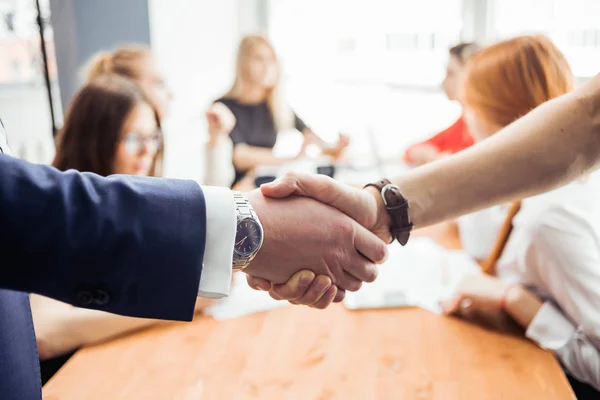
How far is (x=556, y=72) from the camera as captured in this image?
1.54 m

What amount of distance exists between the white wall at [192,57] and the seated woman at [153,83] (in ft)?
2.57

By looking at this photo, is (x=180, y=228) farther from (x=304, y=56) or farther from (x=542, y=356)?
(x=304, y=56)

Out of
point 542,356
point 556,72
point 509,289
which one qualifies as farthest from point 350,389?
point 556,72

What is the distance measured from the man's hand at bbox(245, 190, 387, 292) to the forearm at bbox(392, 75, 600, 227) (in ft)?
0.49

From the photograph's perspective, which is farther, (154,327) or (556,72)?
(556,72)

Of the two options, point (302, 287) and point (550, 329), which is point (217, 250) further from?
point (550, 329)

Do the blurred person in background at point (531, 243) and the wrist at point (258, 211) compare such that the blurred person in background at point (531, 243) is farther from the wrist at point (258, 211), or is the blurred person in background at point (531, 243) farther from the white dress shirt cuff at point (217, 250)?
the white dress shirt cuff at point (217, 250)

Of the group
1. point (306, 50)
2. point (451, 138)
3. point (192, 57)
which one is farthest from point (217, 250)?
point (306, 50)

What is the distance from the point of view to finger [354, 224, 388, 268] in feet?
3.67

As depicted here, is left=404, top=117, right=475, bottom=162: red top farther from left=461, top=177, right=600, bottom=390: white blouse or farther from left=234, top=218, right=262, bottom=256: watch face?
left=234, top=218, right=262, bottom=256: watch face

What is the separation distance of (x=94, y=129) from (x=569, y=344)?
1.45 m

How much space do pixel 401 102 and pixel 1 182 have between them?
3995mm

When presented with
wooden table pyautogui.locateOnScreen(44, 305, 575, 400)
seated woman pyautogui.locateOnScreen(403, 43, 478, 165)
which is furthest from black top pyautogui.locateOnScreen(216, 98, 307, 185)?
wooden table pyautogui.locateOnScreen(44, 305, 575, 400)

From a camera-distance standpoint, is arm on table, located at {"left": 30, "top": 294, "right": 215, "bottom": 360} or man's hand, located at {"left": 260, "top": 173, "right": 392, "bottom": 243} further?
arm on table, located at {"left": 30, "top": 294, "right": 215, "bottom": 360}
